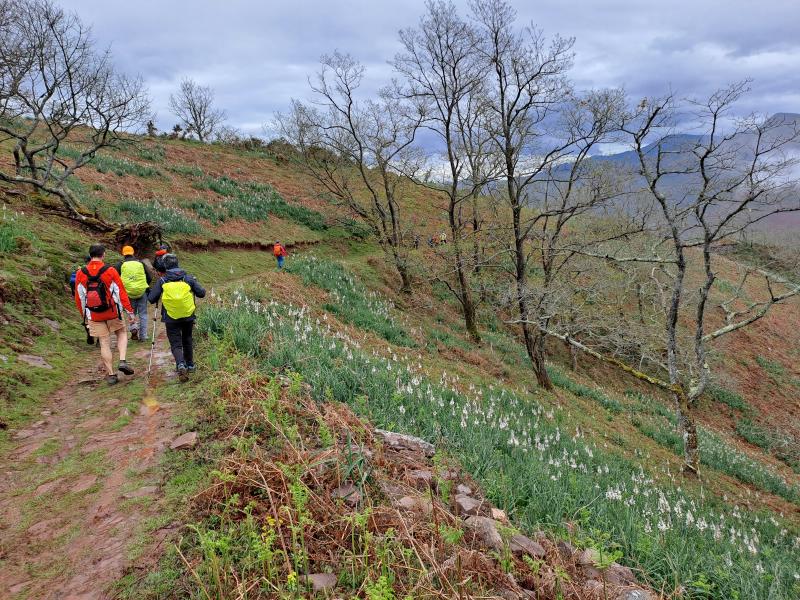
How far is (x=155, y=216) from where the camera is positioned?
55.0ft

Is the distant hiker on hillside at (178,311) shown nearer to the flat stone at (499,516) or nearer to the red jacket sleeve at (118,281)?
the red jacket sleeve at (118,281)

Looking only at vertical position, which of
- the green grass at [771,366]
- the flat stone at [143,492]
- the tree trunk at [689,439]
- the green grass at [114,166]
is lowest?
the green grass at [771,366]

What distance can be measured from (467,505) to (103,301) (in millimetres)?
6146

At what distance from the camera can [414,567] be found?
282 cm

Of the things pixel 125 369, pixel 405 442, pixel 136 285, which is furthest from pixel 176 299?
pixel 405 442

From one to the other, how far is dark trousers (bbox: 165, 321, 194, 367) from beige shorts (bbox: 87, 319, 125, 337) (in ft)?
3.71

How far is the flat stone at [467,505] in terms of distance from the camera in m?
3.56

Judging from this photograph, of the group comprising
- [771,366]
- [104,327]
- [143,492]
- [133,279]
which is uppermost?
[133,279]

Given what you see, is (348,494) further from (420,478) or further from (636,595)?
(636,595)

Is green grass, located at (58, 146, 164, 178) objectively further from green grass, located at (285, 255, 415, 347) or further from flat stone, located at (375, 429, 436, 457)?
flat stone, located at (375, 429, 436, 457)

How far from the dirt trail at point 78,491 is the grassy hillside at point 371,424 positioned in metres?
0.28

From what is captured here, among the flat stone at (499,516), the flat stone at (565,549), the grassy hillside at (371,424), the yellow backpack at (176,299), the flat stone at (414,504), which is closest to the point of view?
the grassy hillside at (371,424)

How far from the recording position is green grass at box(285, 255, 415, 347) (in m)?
13.3

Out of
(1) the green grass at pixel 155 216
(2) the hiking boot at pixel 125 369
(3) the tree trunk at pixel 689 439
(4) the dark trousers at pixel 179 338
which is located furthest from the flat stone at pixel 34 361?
(3) the tree trunk at pixel 689 439
